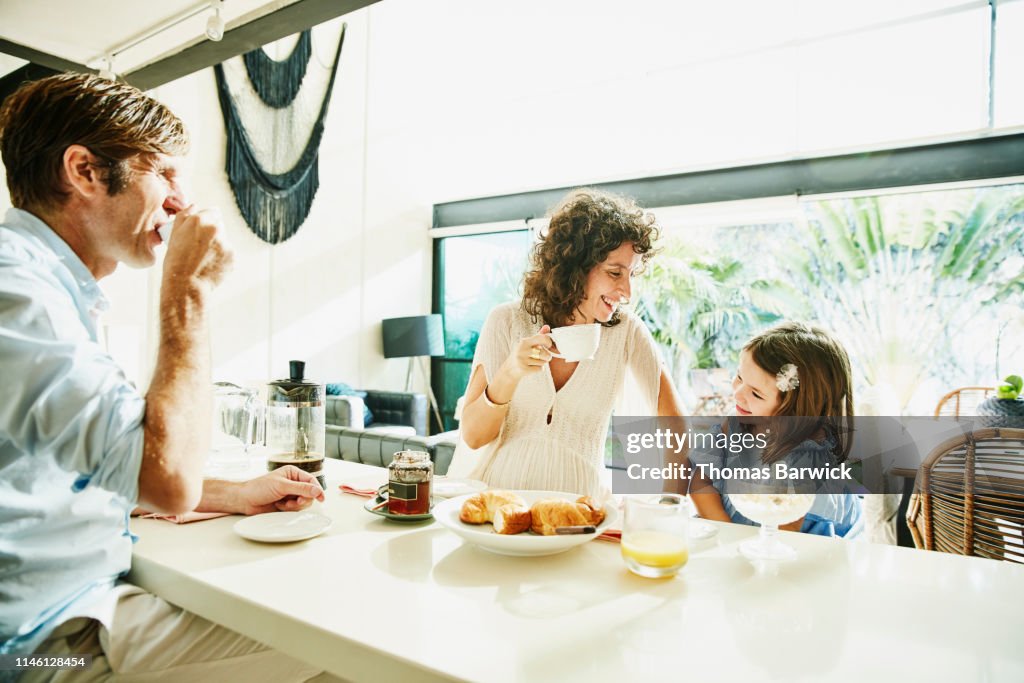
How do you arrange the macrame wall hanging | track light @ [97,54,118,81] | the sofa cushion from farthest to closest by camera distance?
the sofa cushion, the macrame wall hanging, track light @ [97,54,118,81]

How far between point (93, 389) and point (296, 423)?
2.51 ft

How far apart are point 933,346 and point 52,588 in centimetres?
772

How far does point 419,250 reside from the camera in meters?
7.03

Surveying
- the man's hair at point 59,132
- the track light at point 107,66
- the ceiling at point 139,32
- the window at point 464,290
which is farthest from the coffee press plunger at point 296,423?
the window at point 464,290

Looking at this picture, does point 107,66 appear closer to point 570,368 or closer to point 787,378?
point 570,368

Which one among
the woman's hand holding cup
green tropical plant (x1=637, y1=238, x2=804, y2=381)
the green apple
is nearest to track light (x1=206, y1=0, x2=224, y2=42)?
the woman's hand holding cup

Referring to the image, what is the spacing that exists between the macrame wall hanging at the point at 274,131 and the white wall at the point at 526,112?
137mm

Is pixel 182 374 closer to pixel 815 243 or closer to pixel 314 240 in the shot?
pixel 314 240

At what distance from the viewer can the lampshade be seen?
6.03 metres

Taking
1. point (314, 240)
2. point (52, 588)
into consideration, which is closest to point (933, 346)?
point (314, 240)

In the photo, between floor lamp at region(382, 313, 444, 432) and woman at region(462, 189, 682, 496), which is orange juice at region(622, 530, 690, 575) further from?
floor lamp at region(382, 313, 444, 432)

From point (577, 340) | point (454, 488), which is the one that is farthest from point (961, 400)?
point (454, 488)

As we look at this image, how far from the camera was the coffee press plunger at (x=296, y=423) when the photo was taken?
55.2 inches

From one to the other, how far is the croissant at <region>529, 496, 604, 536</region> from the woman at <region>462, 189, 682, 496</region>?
1.91 feet
